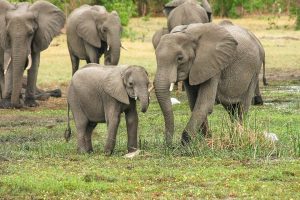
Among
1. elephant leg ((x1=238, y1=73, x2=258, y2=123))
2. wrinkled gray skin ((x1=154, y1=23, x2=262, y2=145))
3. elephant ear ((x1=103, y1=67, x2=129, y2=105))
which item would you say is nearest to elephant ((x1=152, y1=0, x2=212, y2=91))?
elephant leg ((x1=238, y1=73, x2=258, y2=123))

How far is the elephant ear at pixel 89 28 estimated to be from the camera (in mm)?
19766

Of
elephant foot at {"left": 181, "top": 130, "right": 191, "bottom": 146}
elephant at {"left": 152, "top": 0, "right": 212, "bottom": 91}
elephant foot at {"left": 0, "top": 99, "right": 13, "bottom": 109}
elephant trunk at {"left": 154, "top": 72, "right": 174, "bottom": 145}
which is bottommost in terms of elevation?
elephant foot at {"left": 0, "top": 99, "right": 13, "bottom": 109}

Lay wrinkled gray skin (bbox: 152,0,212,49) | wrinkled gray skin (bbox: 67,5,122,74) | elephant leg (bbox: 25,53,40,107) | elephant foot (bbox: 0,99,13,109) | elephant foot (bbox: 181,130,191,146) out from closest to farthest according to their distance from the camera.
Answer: elephant foot (bbox: 181,130,191,146) < elephant foot (bbox: 0,99,13,109) < elephant leg (bbox: 25,53,40,107) < wrinkled gray skin (bbox: 67,5,122,74) < wrinkled gray skin (bbox: 152,0,212,49)

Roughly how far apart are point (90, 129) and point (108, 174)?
247cm

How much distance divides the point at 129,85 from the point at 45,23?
24.0 feet

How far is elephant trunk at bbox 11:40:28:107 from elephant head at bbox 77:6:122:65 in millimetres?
2045

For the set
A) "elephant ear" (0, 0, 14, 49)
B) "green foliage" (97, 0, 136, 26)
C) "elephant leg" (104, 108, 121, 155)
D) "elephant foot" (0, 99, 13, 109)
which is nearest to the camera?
"elephant leg" (104, 108, 121, 155)

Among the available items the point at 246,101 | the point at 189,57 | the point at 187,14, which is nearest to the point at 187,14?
the point at 187,14

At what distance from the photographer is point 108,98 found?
1210cm

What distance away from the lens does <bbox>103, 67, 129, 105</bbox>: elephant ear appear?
11.8 meters

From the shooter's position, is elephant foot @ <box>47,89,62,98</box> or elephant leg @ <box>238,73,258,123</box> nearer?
elephant leg @ <box>238,73,258,123</box>

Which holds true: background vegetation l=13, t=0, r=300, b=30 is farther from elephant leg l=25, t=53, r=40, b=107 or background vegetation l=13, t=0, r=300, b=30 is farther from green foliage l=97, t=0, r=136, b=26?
elephant leg l=25, t=53, r=40, b=107

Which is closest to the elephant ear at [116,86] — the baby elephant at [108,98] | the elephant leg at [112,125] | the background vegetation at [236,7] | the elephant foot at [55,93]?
the baby elephant at [108,98]

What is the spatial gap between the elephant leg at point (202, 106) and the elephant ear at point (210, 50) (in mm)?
170
